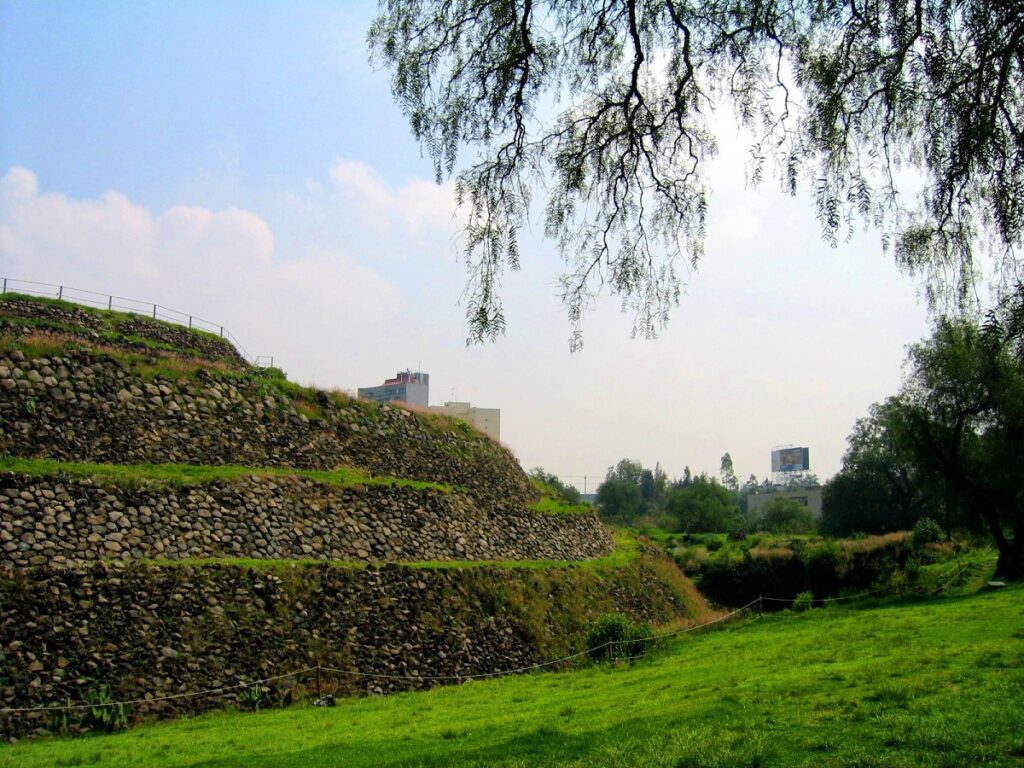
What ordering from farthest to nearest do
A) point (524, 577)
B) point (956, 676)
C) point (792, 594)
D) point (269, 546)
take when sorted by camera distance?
point (792, 594) < point (524, 577) < point (269, 546) < point (956, 676)

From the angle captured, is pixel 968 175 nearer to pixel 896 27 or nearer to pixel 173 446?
pixel 896 27

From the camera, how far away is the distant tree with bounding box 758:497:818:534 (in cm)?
6956

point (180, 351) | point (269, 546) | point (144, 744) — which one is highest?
point (180, 351)

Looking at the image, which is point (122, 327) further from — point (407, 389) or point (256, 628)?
point (407, 389)

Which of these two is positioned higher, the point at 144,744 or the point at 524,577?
the point at 524,577

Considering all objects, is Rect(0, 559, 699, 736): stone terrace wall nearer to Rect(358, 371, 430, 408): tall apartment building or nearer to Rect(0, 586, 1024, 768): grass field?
Rect(0, 586, 1024, 768): grass field

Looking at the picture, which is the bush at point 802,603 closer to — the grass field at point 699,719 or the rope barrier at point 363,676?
the rope barrier at point 363,676

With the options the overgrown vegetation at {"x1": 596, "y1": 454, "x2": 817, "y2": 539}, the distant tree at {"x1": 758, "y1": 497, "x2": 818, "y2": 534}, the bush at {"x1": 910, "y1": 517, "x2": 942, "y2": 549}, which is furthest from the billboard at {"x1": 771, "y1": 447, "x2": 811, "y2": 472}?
the bush at {"x1": 910, "y1": 517, "x2": 942, "y2": 549}

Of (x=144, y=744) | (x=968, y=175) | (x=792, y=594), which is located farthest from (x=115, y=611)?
(x=792, y=594)

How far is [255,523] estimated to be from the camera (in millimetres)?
21719

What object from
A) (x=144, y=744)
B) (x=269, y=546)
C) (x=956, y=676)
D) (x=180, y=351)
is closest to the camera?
(x=956, y=676)

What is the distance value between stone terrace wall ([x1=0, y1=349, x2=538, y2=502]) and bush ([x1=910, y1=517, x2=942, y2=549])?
19.0 m

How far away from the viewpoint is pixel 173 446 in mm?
23297

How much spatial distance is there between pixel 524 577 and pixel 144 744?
14572 millimetres
